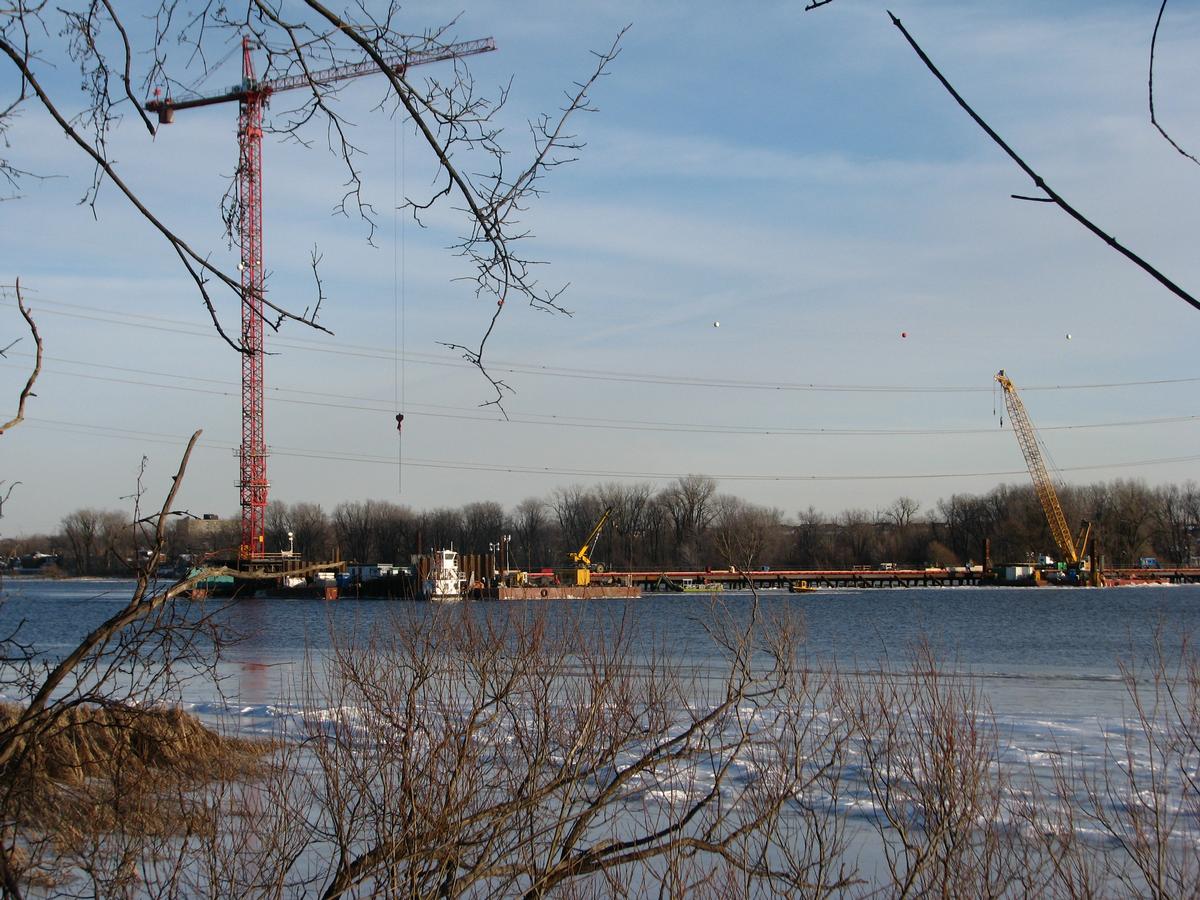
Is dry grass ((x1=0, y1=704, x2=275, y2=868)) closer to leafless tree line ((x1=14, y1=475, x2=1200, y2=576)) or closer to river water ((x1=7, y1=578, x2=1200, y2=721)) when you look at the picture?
river water ((x1=7, y1=578, x2=1200, y2=721))

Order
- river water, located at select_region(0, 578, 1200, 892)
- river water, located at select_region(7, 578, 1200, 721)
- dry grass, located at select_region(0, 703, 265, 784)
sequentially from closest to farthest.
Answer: dry grass, located at select_region(0, 703, 265, 784) → river water, located at select_region(0, 578, 1200, 892) → river water, located at select_region(7, 578, 1200, 721)

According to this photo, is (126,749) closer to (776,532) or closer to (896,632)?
(896,632)

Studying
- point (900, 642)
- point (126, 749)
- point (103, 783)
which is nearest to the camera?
point (126, 749)

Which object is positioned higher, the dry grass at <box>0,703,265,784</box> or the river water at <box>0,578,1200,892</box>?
the dry grass at <box>0,703,265,784</box>

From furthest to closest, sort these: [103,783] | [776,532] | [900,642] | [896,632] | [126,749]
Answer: [776,532], [896,632], [900,642], [103,783], [126,749]

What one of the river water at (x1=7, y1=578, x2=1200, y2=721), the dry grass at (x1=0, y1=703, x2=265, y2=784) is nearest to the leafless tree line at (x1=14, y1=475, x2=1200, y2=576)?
the river water at (x1=7, y1=578, x2=1200, y2=721)

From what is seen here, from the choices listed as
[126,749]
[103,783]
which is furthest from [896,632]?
[126,749]

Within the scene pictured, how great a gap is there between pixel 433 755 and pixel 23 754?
8.55ft

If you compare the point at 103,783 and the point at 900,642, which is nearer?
the point at 103,783

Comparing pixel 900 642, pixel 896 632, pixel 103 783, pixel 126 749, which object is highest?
pixel 126 749

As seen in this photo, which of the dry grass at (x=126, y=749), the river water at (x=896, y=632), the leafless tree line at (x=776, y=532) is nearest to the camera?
the dry grass at (x=126, y=749)

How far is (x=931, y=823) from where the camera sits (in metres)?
7.62


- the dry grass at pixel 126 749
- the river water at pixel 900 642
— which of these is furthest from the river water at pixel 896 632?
the dry grass at pixel 126 749

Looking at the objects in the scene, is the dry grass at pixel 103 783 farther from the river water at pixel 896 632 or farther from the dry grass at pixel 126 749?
the river water at pixel 896 632
